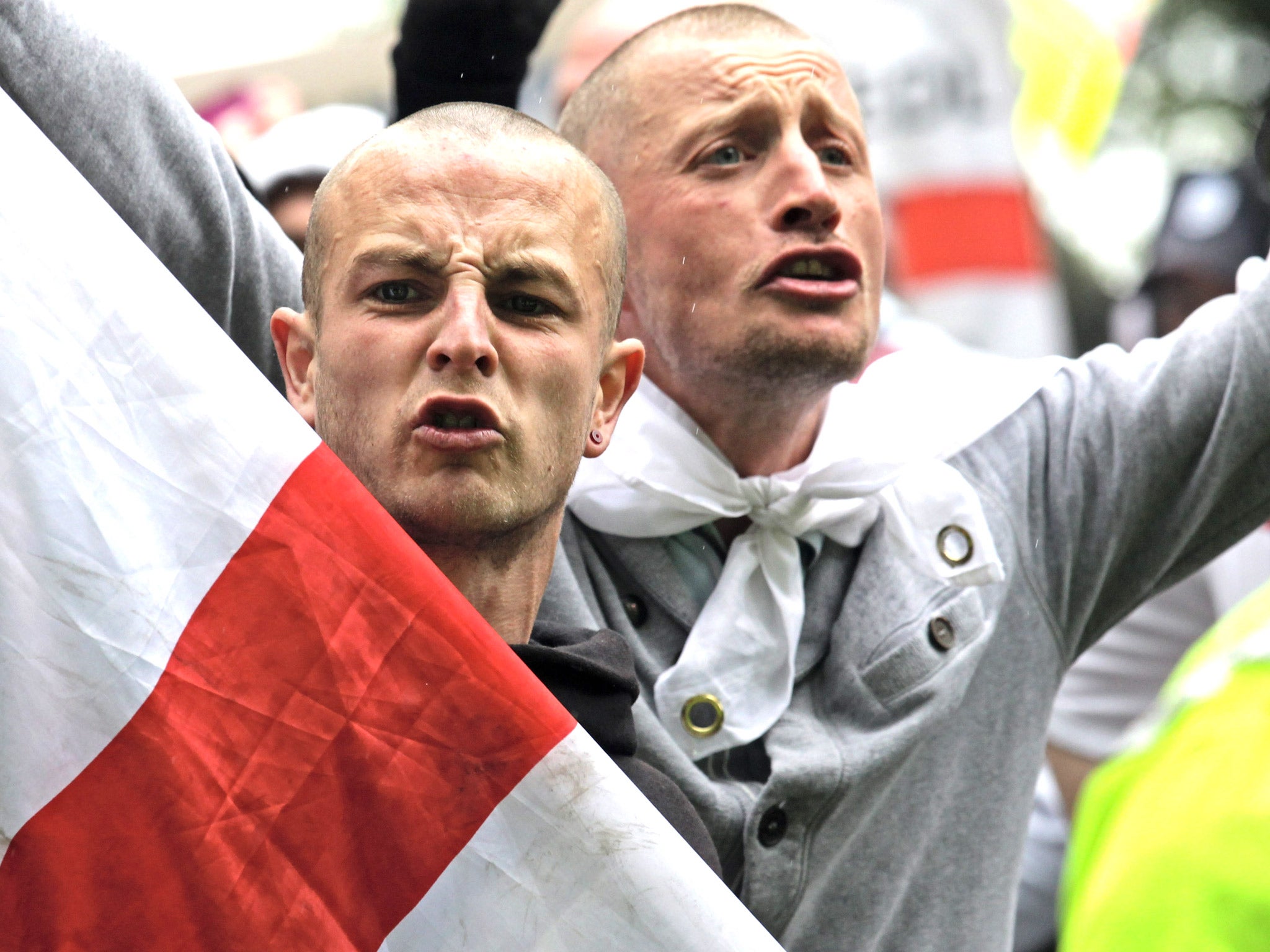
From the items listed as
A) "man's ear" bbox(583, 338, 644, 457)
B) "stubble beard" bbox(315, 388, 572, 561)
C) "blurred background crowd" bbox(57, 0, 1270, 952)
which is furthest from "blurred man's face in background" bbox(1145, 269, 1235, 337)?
"stubble beard" bbox(315, 388, 572, 561)

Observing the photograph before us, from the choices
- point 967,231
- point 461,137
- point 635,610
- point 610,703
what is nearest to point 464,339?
point 461,137

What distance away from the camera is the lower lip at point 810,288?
2.62 meters

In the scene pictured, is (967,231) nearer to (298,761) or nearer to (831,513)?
(831,513)

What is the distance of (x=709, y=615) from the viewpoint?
2.53m

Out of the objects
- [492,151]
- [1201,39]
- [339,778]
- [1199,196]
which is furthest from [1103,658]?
[1201,39]

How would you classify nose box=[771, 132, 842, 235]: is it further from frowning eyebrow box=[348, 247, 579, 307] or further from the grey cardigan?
frowning eyebrow box=[348, 247, 579, 307]

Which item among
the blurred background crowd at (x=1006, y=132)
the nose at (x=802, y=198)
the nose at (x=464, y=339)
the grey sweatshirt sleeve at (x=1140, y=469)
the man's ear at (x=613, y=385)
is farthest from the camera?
the blurred background crowd at (x=1006, y=132)

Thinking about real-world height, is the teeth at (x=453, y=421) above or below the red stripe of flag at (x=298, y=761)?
above

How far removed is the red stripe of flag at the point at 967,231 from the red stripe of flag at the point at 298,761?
4.67 metres

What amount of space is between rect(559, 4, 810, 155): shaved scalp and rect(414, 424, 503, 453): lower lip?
1142mm

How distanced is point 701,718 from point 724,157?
0.92 m

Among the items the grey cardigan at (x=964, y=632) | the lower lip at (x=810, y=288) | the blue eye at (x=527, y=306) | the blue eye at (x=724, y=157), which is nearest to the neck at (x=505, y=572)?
→ the blue eye at (x=527, y=306)

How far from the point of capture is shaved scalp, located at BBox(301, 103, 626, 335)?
2.07m

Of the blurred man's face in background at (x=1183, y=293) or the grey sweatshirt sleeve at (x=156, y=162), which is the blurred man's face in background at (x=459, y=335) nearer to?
the grey sweatshirt sleeve at (x=156, y=162)
